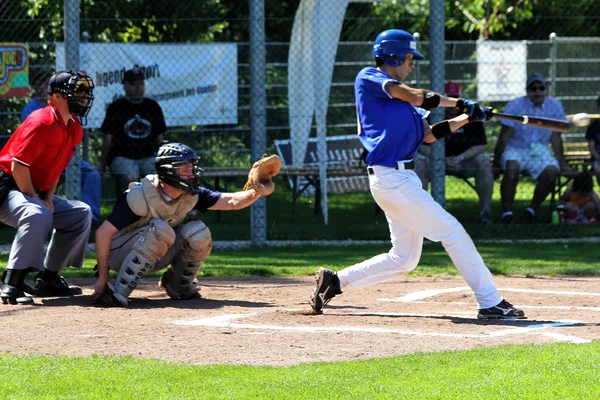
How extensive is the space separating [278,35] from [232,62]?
5.61 meters

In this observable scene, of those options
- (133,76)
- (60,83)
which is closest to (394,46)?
(60,83)

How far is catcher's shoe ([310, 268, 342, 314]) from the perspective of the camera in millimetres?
6957

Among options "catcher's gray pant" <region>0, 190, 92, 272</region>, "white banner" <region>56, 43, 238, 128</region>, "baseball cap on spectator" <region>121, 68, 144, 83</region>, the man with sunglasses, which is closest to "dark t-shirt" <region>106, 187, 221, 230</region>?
"catcher's gray pant" <region>0, 190, 92, 272</region>

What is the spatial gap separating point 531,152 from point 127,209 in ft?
21.6

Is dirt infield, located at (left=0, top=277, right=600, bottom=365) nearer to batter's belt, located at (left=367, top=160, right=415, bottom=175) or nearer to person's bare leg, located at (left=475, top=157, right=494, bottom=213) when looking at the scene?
batter's belt, located at (left=367, top=160, right=415, bottom=175)

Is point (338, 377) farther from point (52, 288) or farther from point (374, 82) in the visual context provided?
point (52, 288)

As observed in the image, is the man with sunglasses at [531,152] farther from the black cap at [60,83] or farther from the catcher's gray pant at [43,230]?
the black cap at [60,83]

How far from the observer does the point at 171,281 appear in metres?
7.73

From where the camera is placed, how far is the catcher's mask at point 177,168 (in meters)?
7.02

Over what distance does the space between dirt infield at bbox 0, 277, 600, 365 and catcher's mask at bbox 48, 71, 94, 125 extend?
144cm

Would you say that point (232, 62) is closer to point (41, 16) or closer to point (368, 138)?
point (41, 16)

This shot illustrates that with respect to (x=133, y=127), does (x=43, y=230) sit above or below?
below

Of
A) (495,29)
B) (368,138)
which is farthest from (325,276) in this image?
(495,29)

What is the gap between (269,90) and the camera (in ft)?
45.9
